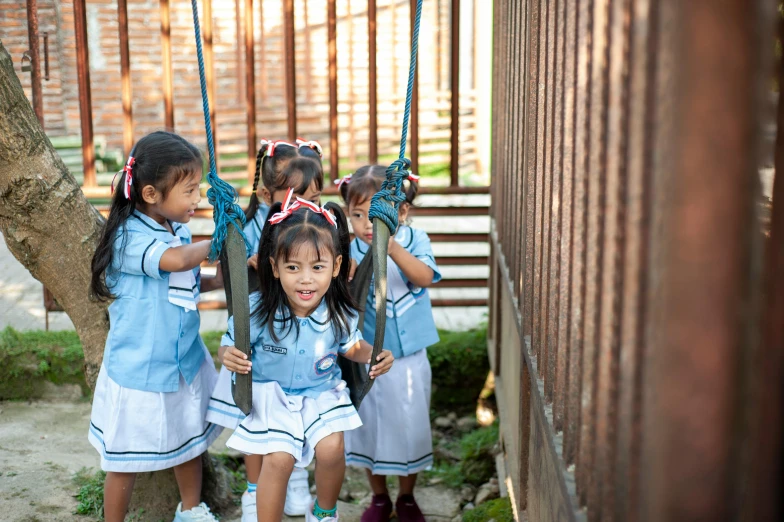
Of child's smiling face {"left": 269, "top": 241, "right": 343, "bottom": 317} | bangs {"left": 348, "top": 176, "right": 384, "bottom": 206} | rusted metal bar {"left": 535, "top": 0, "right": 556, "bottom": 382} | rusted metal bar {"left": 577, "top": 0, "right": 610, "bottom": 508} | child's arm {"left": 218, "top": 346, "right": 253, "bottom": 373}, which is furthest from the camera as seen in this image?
bangs {"left": 348, "top": 176, "right": 384, "bottom": 206}

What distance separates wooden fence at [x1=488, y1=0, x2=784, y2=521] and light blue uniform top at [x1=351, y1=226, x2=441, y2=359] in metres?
1.54

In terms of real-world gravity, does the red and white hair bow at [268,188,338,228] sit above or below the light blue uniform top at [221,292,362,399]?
above

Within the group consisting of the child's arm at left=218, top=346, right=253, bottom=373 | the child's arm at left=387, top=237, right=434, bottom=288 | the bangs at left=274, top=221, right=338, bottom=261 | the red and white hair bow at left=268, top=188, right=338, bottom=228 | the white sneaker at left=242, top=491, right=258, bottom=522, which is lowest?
the white sneaker at left=242, top=491, right=258, bottom=522

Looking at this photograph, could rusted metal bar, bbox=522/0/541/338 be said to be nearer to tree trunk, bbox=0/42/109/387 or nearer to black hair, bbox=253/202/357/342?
black hair, bbox=253/202/357/342

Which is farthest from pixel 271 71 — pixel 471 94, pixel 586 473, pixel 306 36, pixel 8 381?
pixel 586 473

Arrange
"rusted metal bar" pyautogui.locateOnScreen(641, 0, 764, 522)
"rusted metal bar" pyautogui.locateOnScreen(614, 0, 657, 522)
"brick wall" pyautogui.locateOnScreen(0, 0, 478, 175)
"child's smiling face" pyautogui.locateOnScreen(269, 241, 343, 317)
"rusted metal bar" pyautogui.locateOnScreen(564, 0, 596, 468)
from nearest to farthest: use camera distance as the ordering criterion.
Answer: "rusted metal bar" pyautogui.locateOnScreen(641, 0, 764, 522) → "rusted metal bar" pyautogui.locateOnScreen(614, 0, 657, 522) → "rusted metal bar" pyautogui.locateOnScreen(564, 0, 596, 468) → "child's smiling face" pyautogui.locateOnScreen(269, 241, 343, 317) → "brick wall" pyautogui.locateOnScreen(0, 0, 478, 175)

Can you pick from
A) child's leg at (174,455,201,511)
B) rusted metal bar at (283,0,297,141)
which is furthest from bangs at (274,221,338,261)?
rusted metal bar at (283,0,297,141)

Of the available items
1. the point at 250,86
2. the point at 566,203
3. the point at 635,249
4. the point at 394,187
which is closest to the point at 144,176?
the point at 394,187

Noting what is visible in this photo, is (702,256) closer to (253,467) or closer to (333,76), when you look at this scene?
(253,467)

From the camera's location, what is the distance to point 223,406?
3158 millimetres

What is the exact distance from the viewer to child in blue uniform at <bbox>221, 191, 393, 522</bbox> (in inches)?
111

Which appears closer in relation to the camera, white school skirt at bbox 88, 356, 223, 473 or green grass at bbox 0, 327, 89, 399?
white school skirt at bbox 88, 356, 223, 473

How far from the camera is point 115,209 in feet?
9.89

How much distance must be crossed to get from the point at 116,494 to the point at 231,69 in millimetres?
9737
